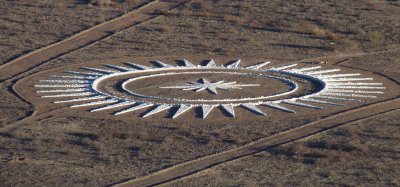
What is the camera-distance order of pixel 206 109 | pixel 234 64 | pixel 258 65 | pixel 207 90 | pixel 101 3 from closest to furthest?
pixel 206 109 < pixel 207 90 < pixel 258 65 < pixel 234 64 < pixel 101 3

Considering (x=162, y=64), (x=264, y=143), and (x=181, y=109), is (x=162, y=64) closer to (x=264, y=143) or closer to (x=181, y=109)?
(x=181, y=109)

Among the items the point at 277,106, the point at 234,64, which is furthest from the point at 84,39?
the point at 277,106

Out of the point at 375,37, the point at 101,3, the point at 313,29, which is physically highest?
the point at 101,3

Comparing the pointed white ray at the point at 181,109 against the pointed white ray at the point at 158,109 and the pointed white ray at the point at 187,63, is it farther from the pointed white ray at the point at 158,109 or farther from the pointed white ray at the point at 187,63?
→ the pointed white ray at the point at 187,63

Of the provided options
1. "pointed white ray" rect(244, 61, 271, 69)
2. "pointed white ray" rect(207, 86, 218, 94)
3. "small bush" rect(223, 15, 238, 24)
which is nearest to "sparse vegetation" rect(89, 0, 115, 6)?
"small bush" rect(223, 15, 238, 24)

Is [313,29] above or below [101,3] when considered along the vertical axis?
below

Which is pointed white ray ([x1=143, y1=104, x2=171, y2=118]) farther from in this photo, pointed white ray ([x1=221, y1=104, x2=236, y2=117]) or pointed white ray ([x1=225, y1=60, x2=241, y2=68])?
pointed white ray ([x1=225, y1=60, x2=241, y2=68])

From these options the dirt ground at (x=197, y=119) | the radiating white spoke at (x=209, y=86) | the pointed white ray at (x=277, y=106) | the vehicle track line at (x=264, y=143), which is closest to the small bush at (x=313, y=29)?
the dirt ground at (x=197, y=119)
